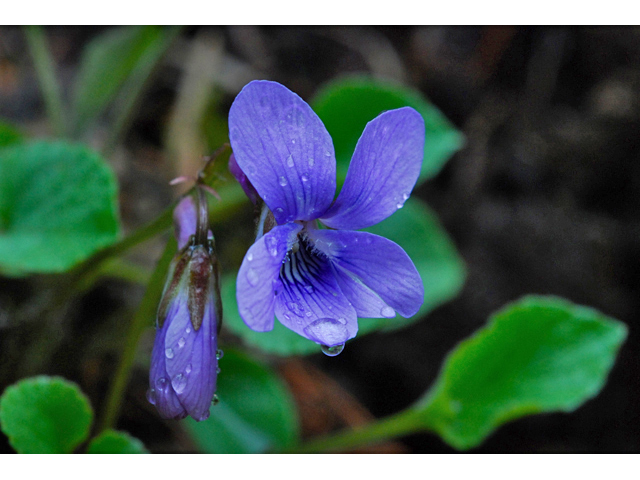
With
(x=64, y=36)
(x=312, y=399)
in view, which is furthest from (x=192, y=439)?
(x=64, y=36)

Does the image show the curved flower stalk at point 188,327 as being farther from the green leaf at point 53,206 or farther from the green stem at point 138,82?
the green stem at point 138,82

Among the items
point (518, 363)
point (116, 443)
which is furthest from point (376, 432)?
point (116, 443)

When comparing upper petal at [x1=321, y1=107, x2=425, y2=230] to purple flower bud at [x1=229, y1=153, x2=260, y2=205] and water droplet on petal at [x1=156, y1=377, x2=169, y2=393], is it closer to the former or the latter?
purple flower bud at [x1=229, y1=153, x2=260, y2=205]

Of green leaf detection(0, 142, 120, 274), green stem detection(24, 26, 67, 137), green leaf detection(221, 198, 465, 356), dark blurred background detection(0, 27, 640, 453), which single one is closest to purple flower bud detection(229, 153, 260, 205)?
green leaf detection(0, 142, 120, 274)

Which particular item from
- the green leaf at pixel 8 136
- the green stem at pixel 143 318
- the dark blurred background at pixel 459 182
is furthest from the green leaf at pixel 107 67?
the green stem at pixel 143 318

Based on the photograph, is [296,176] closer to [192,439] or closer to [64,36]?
[192,439]
